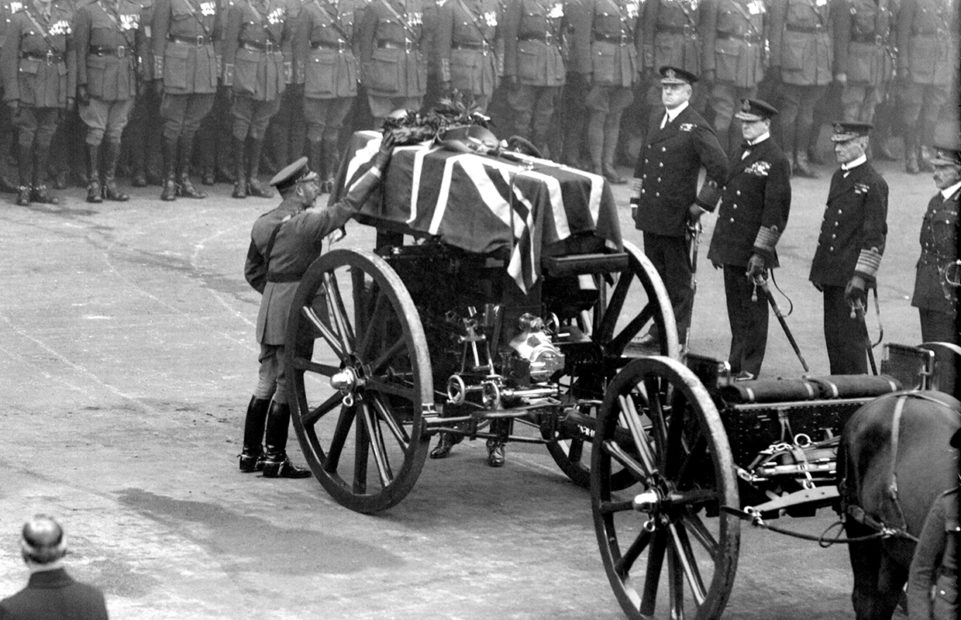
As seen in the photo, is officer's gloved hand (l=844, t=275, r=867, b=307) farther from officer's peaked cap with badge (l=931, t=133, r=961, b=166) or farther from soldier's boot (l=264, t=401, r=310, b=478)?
soldier's boot (l=264, t=401, r=310, b=478)

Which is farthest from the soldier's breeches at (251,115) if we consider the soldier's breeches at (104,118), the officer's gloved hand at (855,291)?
the officer's gloved hand at (855,291)

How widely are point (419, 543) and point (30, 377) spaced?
3729 millimetres

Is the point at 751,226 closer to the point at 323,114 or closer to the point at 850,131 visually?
the point at 850,131

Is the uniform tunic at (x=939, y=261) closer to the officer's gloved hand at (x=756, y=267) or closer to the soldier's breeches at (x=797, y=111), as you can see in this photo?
the officer's gloved hand at (x=756, y=267)

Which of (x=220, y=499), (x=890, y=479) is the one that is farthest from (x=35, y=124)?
(x=890, y=479)

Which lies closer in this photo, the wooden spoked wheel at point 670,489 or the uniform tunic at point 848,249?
the wooden spoked wheel at point 670,489

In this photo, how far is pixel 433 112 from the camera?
30.0 feet

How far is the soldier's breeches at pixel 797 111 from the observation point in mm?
19969

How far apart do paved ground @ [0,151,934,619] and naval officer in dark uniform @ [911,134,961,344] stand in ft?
5.36

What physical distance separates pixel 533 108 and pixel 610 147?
98 cm

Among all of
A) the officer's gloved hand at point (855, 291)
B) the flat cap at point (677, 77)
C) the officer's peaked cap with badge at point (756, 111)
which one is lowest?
the officer's gloved hand at point (855, 291)

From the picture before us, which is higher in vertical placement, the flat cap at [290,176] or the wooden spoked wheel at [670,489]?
the flat cap at [290,176]

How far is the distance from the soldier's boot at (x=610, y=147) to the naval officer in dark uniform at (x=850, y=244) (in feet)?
26.5

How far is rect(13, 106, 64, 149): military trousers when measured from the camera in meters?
16.0
